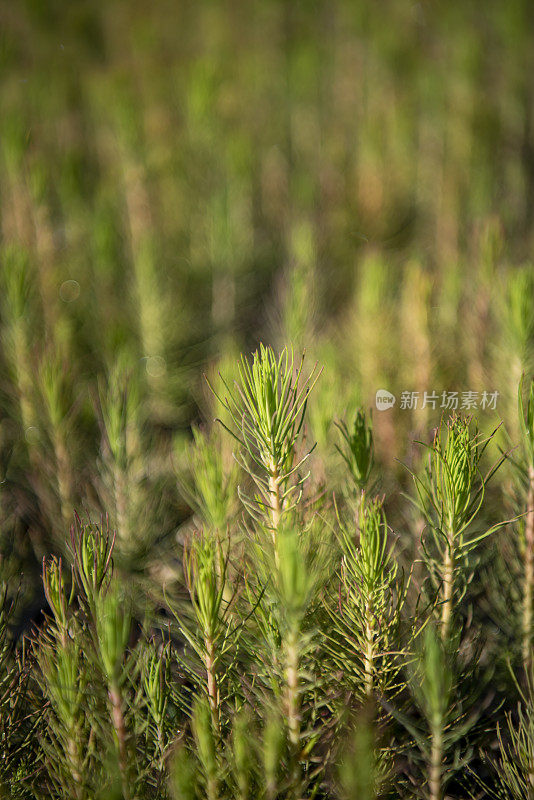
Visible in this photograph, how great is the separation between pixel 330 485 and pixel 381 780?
0.92 ft

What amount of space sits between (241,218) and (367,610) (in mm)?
911

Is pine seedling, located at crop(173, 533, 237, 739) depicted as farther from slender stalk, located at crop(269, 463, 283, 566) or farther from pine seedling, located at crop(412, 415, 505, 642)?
pine seedling, located at crop(412, 415, 505, 642)

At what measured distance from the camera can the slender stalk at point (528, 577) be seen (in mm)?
555

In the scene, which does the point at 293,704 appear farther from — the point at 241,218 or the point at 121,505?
the point at 241,218

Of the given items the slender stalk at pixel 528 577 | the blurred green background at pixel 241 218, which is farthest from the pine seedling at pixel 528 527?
the blurred green background at pixel 241 218

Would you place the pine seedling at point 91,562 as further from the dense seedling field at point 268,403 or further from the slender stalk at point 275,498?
the slender stalk at point 275,498

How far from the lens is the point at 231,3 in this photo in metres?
1.98

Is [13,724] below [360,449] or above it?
below

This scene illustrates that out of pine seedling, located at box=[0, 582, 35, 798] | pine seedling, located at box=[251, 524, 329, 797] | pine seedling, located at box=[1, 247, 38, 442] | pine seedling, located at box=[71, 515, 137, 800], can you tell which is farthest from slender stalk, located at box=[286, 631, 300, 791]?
pine seedling, located at box=[1, 247, 38, 442]

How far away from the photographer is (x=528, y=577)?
580 millimetres

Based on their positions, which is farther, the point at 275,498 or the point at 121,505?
the point at 121,505

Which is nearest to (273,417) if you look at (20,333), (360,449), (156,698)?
(360,449)

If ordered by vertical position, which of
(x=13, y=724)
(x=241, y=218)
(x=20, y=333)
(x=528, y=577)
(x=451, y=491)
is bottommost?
(x=13, y=724)

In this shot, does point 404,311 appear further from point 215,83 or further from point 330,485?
point 215,83
